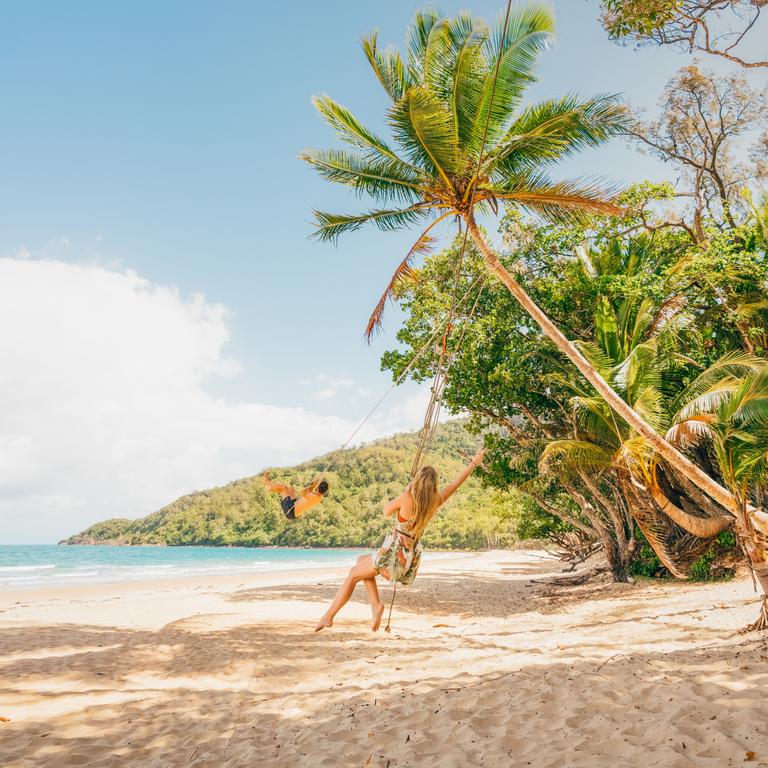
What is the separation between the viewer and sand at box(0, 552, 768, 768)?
2254 mm

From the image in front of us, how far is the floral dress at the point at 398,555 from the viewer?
4750 mm

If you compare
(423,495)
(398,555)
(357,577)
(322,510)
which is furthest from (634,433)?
(322,510)

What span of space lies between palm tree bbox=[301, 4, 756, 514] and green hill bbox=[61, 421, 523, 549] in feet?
151

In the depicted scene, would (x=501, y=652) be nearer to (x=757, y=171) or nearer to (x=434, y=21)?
(x=434, y=21)

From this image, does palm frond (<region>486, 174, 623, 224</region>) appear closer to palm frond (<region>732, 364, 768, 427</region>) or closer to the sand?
palm frond (<region>732, 364, 768, 427</region>)

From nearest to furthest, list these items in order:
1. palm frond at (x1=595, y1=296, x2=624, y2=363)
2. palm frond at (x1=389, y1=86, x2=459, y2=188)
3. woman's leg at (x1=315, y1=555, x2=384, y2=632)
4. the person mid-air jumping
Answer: woman's leg at (x1=315, y1=555, x2=384, y2=632) → the person mid-air jumping → palm frond at (x1=389, y1=86, x2=459, y2=188) → palm frond at (x1=595, y1=296, x2=624, y2=363)

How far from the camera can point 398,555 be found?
4789mm

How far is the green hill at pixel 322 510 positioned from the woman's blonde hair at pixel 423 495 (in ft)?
153

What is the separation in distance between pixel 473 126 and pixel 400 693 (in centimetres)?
559

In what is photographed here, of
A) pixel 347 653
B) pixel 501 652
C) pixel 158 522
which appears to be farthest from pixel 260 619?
pixel 158 522

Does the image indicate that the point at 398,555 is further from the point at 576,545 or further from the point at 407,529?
the point at 576,545

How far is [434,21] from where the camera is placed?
5.93 metres

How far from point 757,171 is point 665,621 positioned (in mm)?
9971

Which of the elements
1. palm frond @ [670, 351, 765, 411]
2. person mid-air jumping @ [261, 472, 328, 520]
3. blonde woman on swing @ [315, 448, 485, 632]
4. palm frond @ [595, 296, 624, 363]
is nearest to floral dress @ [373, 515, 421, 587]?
blonde woman on swing @ [315, 448, 485, 632]
